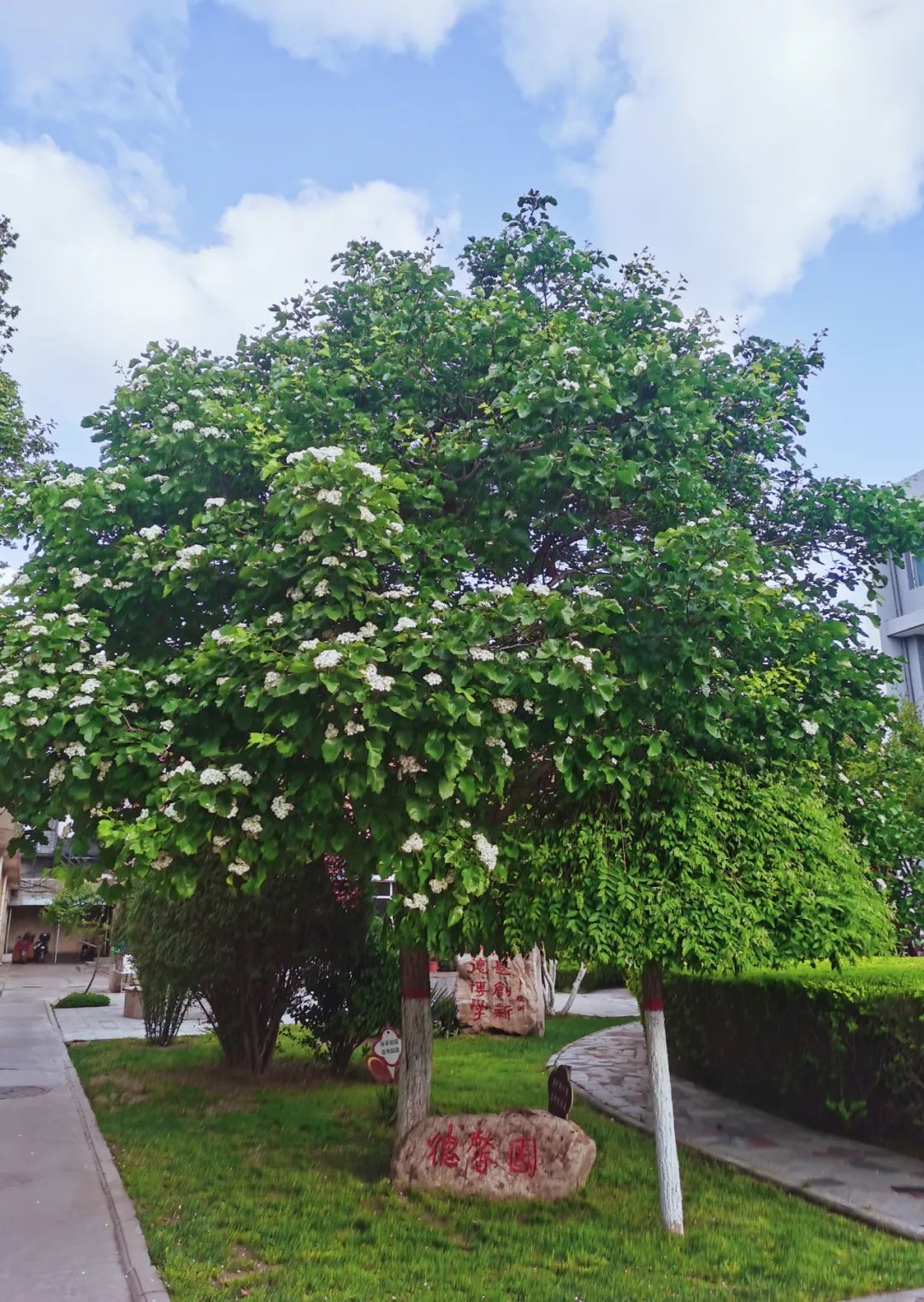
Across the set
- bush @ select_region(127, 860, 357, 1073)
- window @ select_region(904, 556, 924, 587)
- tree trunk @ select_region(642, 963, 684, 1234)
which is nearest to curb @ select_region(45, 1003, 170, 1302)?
bush @ select_region(127, 860, 357, 1073)

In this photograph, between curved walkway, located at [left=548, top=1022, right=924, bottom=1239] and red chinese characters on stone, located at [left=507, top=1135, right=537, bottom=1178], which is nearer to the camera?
curved walkway, located at [left=548, top=1022, right=924, bottom=1239]

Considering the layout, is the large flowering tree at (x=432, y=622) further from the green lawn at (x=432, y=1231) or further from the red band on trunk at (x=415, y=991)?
the green lawn at (x=432, y=1231)

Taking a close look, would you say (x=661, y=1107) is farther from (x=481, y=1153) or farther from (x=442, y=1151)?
(x=442, y=1151)

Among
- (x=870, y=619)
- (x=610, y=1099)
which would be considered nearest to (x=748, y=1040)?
(x=610, y=1099)

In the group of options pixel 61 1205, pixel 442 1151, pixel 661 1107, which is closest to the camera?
pixel 661 1107

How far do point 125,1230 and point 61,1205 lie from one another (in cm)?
108

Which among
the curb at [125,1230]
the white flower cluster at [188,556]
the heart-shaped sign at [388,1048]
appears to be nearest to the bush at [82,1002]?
the curb at [125,1230]

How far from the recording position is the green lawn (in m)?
5.68

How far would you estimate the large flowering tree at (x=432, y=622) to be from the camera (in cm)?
590

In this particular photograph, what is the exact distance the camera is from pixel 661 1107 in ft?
22.4

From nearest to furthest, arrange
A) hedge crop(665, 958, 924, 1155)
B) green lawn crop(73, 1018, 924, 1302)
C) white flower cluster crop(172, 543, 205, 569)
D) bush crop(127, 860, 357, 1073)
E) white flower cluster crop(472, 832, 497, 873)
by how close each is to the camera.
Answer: green lawn crop(73, 1018, 924, 1302), white flower cluster crop(472, 832, 497, 873), white flower cluster crop(172, 543, 205, 569), hedge crop(665, 958, 924, 1155), bush crop(127, 860, 357, 1073)

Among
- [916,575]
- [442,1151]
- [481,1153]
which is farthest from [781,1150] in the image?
[916,575]

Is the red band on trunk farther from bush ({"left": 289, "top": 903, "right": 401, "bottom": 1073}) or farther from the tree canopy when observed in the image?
bush ({"left": 289, "top": 903, "right": 401, "bottom": 1073})

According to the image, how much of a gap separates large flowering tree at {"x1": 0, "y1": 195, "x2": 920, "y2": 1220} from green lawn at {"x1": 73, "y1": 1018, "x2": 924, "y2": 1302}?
2.78 ft
